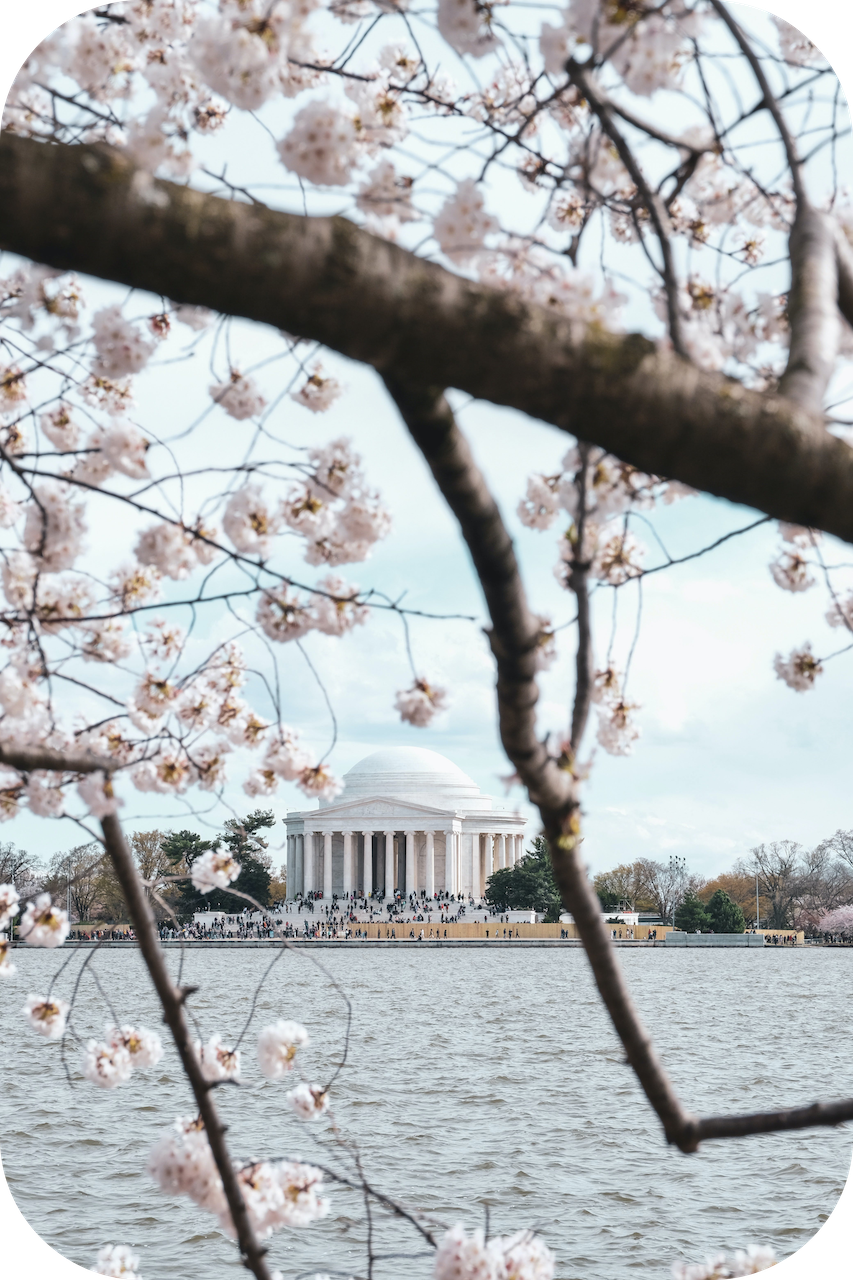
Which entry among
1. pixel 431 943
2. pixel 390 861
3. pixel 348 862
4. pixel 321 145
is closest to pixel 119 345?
pixel 321 145

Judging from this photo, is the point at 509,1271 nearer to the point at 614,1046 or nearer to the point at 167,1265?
the point at 167,1265

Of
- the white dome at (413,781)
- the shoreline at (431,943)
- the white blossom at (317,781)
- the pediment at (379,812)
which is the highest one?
the white dome at (413,781)

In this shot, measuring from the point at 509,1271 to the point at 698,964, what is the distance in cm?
6570

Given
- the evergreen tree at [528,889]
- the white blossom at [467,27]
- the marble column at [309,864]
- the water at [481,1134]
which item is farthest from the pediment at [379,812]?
the white blossom at [467,27]

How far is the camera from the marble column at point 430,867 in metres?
111

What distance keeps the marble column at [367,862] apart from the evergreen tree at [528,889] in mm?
18540

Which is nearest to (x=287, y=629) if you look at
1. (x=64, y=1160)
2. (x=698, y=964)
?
(x=64, y=1160)

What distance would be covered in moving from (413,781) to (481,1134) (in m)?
94.8

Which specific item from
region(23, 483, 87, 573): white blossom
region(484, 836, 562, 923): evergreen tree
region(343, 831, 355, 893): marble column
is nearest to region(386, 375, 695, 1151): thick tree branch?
region(23, 483, 87, 573): white blossom

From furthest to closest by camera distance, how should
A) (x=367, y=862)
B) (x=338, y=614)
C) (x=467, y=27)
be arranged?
(x=367, y=862) < (x=338, y=614) < (x=467, y=27)

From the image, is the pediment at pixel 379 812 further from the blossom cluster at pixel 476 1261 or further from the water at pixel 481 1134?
the blossom cluster at pixel 476 1261

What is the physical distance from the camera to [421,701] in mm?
4672

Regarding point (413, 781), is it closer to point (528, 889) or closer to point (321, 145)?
point (528, 889)

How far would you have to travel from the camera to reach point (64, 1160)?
685 inches
